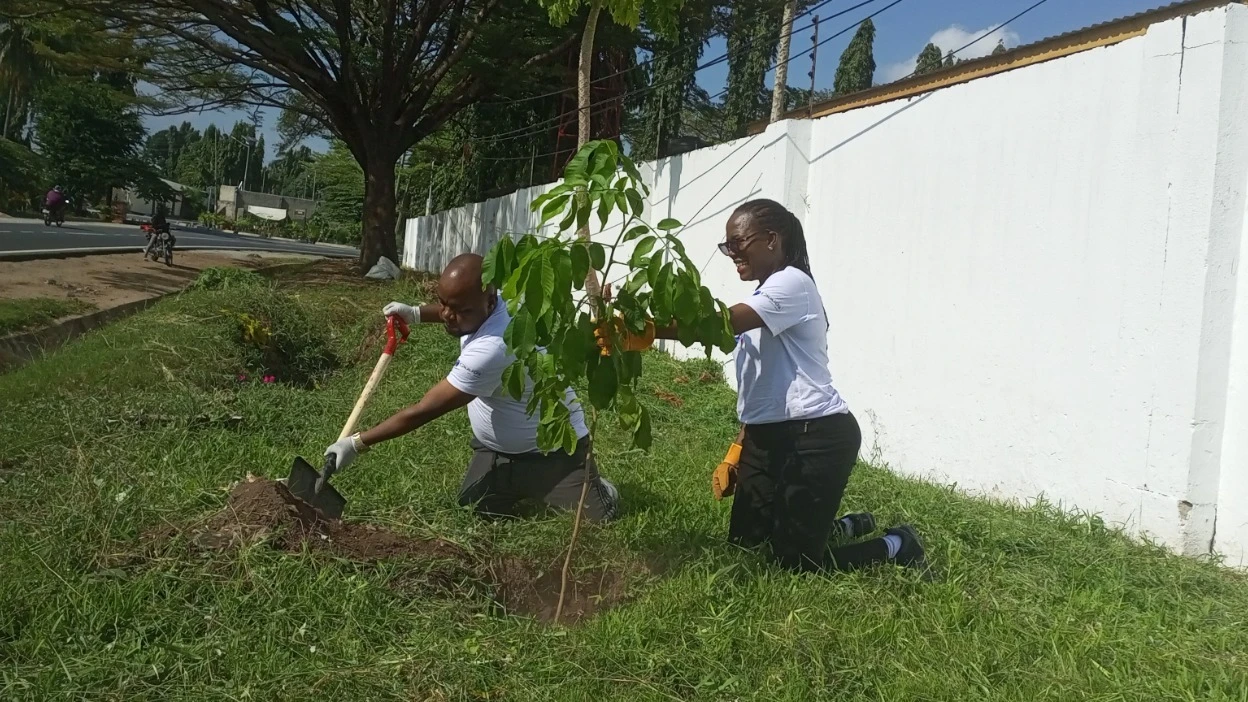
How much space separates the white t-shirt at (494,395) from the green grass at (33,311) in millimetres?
6729

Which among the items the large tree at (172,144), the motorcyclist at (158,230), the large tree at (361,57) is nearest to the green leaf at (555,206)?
the large tree at (361,57)

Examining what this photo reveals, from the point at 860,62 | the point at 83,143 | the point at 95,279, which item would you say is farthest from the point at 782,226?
the point at 83,143

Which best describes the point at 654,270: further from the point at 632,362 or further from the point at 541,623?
the point at 541,623

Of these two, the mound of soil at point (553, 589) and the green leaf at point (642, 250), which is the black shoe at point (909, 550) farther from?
the green leaf at point (642, 250)

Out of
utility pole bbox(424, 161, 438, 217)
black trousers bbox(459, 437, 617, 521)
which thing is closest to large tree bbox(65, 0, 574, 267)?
utility pole bbox(424, 161, 438, 217)

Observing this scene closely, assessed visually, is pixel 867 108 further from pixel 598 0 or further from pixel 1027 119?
pixel 598 0

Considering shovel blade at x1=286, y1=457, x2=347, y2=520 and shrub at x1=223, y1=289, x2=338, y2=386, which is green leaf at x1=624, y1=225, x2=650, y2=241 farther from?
shrub at x1=223, y1=289, x2=338, y2=386

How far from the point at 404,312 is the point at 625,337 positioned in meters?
1.75

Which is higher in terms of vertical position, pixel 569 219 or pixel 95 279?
pixel 569 219

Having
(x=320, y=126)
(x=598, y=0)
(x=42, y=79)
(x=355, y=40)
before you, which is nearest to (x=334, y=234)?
(x=42, y=79)

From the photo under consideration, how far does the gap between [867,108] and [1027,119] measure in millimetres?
1484

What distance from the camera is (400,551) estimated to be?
3.11 meters

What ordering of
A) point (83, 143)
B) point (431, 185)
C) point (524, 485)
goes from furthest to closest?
point (83, 143) → point (431, 185) → point (524, 485)

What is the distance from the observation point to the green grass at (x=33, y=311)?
28.2ft
